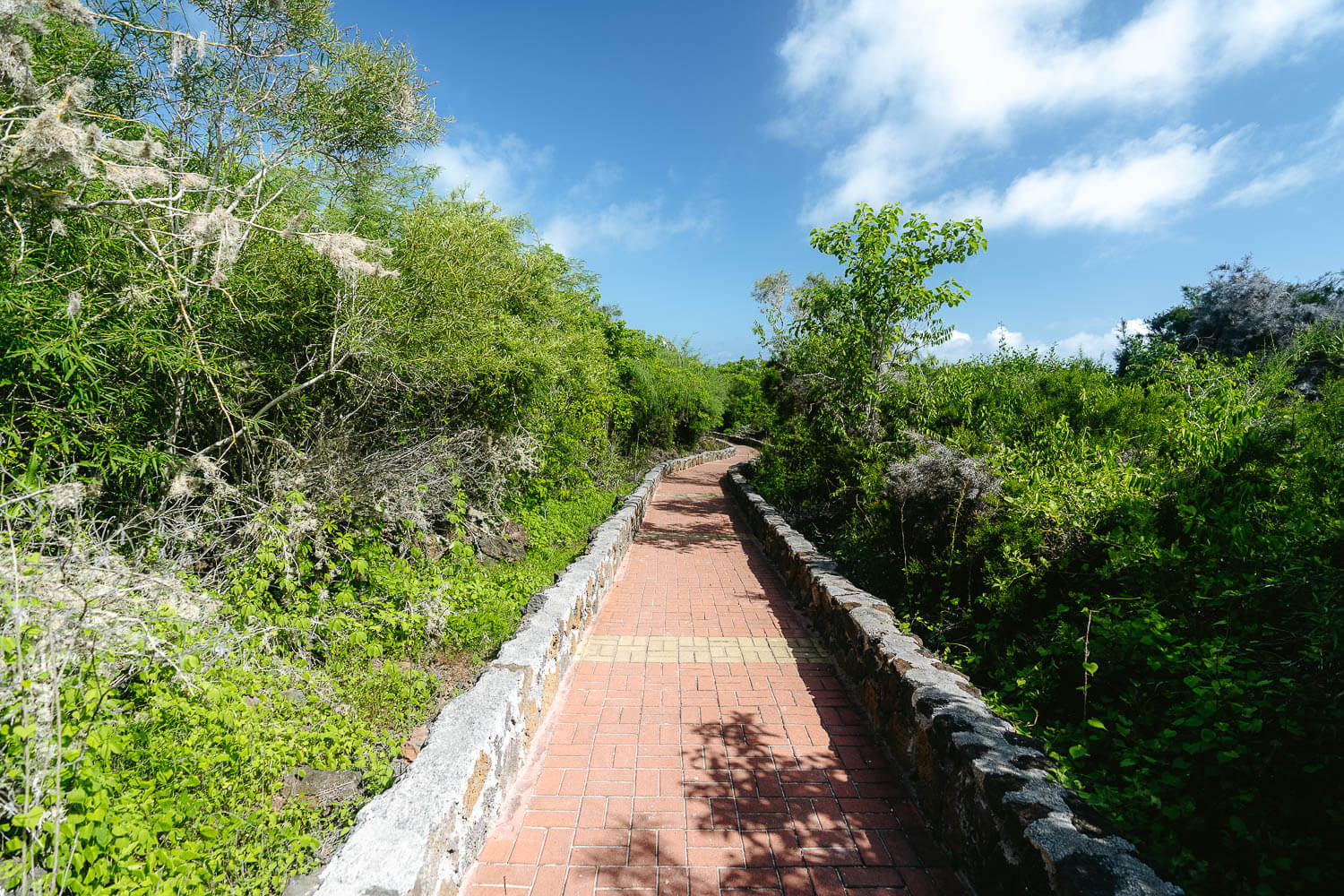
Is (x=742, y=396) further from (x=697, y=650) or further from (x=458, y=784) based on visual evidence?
(x=458, y=784)

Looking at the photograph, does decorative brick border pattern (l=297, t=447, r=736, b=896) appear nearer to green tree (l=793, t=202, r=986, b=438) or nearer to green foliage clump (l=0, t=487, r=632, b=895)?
green foliage clump (l=0, t=487, r=632, b=895)

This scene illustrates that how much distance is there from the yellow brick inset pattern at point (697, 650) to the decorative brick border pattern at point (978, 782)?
462mm

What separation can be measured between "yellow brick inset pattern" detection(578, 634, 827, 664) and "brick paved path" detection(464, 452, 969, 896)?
0.06ft

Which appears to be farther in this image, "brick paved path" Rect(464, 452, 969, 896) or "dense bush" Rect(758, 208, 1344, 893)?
"brick paved path" Rect(464, 452, 969, 896)

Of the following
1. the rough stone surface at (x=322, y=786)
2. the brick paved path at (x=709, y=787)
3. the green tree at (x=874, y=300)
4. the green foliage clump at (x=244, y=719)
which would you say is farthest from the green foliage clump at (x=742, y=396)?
the rough stone surface at (x=322, y=786)

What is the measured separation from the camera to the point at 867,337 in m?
7.57

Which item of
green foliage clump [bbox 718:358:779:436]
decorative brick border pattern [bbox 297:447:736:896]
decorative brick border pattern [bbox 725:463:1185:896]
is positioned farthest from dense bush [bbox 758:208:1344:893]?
green foliage clump [bbox 718:358:779:436]

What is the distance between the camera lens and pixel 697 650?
4.88 meters

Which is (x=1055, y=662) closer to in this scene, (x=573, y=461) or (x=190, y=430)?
(x=190, y=430)

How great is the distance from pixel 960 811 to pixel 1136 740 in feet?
3.65

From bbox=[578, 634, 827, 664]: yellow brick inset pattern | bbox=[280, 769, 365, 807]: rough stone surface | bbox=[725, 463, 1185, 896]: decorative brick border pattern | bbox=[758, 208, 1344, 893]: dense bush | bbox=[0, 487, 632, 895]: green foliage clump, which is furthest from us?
bbox=[578, 634, 827, 664]: yellow brick inset pattern

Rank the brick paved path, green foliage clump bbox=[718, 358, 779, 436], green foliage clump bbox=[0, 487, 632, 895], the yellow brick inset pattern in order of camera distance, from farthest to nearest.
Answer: green foliage clump bbox=[718, 358, 779, 436] < the yellow brick inset pattern < the brick paved path < green foliage clump bbox=[0, 487, 632, 895]

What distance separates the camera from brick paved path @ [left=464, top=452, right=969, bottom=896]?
2512 mm

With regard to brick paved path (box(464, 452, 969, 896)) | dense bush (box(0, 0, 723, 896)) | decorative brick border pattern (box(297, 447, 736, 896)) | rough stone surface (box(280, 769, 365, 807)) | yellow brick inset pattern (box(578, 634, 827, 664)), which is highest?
dense bush (box(0, 0, 723, 896))
